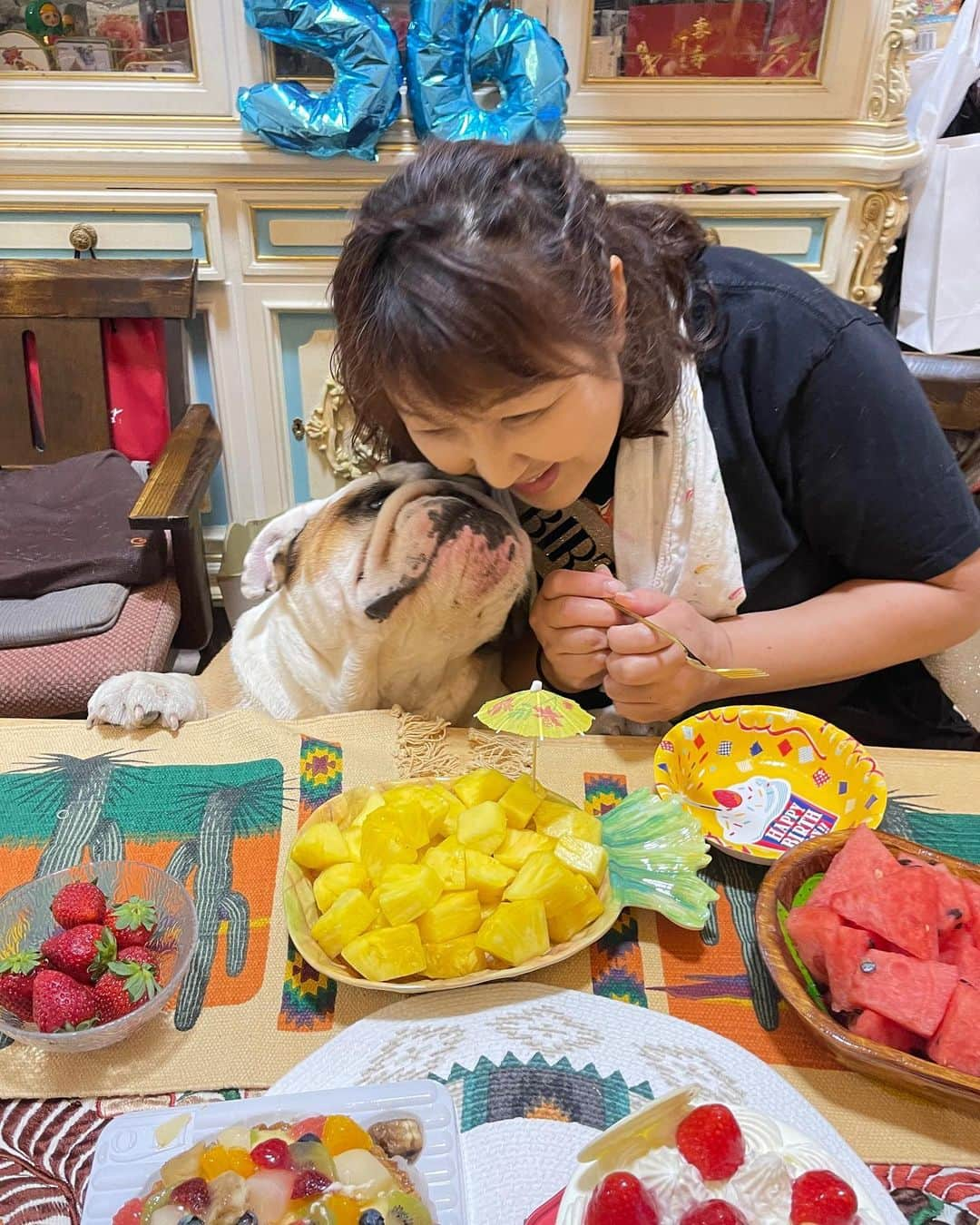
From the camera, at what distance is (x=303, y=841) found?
2.74 feet

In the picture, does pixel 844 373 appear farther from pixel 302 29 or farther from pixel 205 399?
pixel 205 399

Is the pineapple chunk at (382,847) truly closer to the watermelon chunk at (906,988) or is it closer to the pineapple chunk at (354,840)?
the pineapple chunk at (354,840)

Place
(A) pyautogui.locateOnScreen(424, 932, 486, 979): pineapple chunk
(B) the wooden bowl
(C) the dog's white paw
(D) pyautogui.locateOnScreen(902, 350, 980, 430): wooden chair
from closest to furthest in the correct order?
(B) the wooden bowl < (A) pyautogui.locateOnScreen(424, 932, 486, 979): pineapple chunk < (C) the dog's white paw < (D) pyautogui.locateOnScreen(902, 350, 980, 430): wooden chair

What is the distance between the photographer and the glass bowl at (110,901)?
0.70 metres

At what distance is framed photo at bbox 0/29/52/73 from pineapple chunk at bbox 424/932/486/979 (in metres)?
2.12

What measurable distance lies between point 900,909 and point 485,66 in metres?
1.81

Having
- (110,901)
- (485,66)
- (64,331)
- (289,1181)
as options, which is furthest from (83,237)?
(289,1181)

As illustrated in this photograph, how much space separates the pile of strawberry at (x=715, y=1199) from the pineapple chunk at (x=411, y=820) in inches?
12.6

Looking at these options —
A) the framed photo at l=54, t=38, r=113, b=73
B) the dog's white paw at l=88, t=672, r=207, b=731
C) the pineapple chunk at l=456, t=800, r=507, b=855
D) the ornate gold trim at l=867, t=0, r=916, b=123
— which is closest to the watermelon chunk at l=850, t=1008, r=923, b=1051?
the pineapple chunk at l=456, t=800, r=507, b=855

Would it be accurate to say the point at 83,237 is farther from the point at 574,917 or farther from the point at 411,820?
the point at 574,917

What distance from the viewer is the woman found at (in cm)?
77

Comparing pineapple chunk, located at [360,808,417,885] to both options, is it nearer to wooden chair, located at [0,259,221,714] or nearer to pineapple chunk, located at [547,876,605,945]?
pineapple chunk, located at [547,876,605,945]

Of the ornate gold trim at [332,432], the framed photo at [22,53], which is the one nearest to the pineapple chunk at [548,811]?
the ornate gold trim at [332,432]

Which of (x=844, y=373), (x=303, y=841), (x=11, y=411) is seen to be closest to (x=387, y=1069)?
(x=303, y=841)
